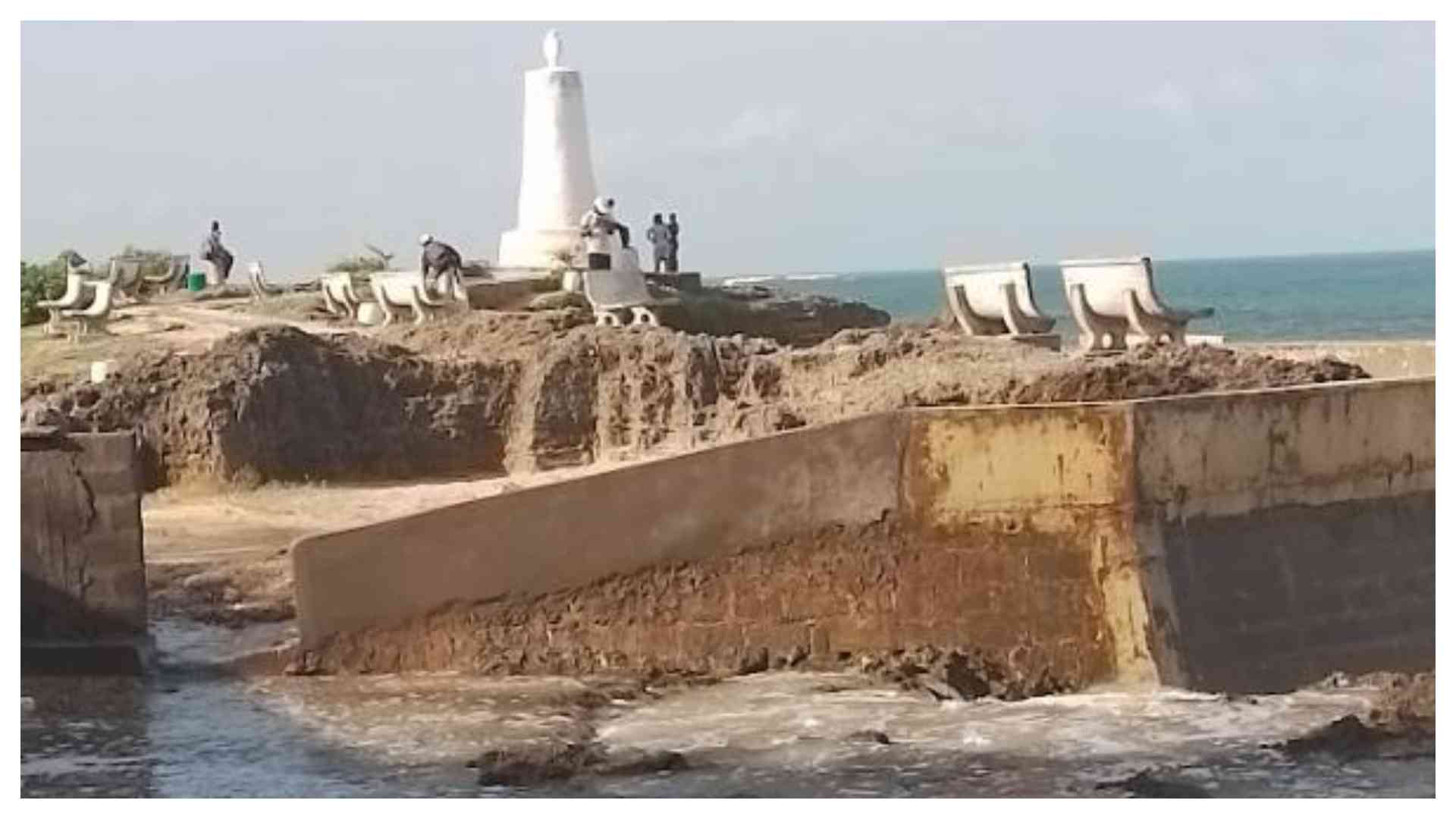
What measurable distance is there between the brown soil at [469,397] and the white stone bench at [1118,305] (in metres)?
0.54

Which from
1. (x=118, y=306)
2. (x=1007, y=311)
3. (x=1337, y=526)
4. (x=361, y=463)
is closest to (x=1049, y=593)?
(x=1337, y=526)

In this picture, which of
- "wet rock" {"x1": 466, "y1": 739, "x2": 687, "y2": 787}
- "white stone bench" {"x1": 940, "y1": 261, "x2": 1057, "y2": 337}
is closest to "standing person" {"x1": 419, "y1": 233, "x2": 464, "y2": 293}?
"white stone bench" {"x1": 940, "y1": 261, "x2": 1057, "y2": 337}

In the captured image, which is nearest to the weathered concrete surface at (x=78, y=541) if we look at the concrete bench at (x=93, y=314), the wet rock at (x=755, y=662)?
the wet rock at (x=755, y=662)

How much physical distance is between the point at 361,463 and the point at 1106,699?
8510 mm

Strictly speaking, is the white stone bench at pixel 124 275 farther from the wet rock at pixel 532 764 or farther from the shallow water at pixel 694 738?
the wet rock at pixel 532 764

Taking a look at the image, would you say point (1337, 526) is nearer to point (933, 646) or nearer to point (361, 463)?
point (933, 646)

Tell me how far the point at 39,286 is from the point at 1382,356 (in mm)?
16904

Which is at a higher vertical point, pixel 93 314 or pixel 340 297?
pixel 340 297

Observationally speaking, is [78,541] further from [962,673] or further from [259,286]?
[259,286]

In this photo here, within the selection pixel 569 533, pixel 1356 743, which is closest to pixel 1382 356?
pixel 1356 743

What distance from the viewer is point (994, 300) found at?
15742mm

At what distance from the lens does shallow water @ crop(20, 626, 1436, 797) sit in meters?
7.16

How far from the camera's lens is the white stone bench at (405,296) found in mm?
19641

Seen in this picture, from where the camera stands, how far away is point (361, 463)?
51.3ft
